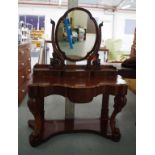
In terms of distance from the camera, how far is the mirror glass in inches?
77.5

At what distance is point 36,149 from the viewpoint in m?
1.83

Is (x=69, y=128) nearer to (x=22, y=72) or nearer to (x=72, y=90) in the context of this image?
(x=72, y=90)

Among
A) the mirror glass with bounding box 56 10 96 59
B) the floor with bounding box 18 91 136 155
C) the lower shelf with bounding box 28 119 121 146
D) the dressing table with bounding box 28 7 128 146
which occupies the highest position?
the mirror glass with bounding box 56 10 96 59

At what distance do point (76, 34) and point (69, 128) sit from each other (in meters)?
1.03

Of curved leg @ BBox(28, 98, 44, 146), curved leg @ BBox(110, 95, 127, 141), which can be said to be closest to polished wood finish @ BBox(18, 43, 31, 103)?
curved leg @ BBox(28, 98, 44, 146)

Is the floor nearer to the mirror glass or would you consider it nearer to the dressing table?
the dressing table

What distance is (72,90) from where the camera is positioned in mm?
1719

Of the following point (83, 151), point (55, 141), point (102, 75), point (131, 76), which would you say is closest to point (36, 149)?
point (55, 141)

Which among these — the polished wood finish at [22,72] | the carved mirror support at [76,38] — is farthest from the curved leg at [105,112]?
the polished wood finish at [22,72]
